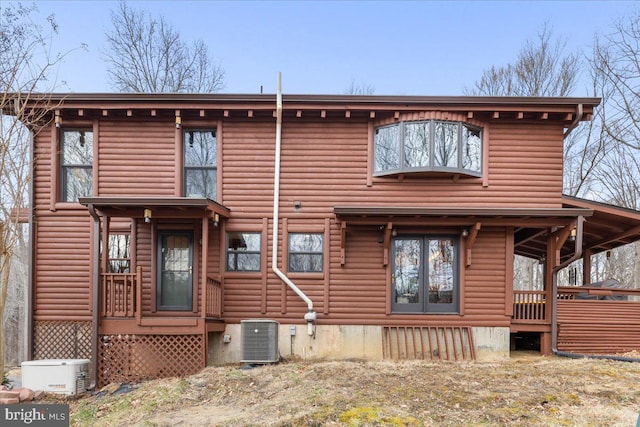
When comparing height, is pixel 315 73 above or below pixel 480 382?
above

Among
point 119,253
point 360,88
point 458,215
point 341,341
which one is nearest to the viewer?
point 458,215

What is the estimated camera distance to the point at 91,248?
835 centimetres

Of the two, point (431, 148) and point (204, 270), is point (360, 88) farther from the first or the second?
point (204, 270)

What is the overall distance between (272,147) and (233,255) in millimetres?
2385

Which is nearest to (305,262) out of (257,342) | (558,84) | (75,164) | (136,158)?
(257,342)

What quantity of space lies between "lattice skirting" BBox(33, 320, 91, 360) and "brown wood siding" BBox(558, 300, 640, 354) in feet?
31.8

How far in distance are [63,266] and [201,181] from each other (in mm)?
3256

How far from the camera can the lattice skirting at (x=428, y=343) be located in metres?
8.12

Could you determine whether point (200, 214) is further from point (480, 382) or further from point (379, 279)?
point (480, 382)

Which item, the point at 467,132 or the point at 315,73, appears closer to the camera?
the point at 467,132

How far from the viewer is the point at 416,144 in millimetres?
8320

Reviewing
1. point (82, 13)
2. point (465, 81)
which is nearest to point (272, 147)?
point (82, 13)

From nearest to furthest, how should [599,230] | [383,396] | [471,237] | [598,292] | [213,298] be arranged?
[383,396] → [213,298] → [471,237] → [598,292] → [599,230]

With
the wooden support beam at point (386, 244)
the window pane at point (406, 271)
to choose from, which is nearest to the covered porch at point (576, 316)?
the window pane at point (406, 271)
